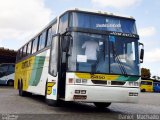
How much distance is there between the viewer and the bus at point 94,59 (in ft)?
38.4

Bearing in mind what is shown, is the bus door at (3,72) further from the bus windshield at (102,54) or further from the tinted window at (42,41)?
the bus windshield at (102,54)

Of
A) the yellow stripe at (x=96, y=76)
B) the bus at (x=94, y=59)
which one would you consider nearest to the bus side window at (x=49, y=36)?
the bus at (x=94, y=59)

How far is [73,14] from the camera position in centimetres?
1232

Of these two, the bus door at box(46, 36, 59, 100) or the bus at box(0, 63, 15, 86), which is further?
the bus at box(0, 63, 15, 86)

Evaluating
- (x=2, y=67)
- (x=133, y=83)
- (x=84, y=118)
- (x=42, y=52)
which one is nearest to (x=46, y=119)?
(x=84, y=118)

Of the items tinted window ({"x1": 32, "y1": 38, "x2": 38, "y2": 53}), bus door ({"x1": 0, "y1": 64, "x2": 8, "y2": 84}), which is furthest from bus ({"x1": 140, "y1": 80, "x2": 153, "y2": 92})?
tinted window ({"x1": 32, "y1": 38, "x2": 38, "y2": 53})

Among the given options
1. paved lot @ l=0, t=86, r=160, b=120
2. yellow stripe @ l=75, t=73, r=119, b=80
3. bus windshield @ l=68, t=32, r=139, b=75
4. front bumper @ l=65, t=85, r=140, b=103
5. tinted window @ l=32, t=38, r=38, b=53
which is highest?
tinted window @ l=32, t=38, r=38, b=53

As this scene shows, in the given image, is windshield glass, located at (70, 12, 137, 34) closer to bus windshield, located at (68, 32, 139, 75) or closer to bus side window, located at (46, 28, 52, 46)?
bus windshield, located at (68, 32, 139, 75)

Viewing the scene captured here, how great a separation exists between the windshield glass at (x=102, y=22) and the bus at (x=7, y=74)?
101 ft

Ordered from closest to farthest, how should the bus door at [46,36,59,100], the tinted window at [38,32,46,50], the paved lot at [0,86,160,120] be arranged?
the paved lot at [0,86,160,120] → the bus door at [46,36,59,100] → the tinted window at [38,32,46,50]

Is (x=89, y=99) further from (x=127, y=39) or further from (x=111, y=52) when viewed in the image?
(x=127, y=39)

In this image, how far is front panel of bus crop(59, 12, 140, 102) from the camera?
38.3ft

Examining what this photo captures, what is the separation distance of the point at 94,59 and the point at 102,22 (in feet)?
4.90

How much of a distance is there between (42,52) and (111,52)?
14.4 feet
